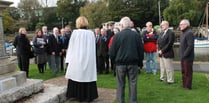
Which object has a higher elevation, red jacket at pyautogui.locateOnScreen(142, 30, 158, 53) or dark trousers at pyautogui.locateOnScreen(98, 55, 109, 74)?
red jacket at pyautogui.locateOnScreen(142, 30, 158, 53)

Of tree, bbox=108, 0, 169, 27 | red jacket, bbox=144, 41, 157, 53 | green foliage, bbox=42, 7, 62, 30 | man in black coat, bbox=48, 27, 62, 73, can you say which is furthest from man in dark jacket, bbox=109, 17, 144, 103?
green foliage, bbox=42, 7, 62, 30

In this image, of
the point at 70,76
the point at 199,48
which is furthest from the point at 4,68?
the point at 199,48

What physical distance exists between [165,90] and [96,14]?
169ft

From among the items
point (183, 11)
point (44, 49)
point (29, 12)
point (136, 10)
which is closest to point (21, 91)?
point (44, 49)

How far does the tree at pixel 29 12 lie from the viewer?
7062cm

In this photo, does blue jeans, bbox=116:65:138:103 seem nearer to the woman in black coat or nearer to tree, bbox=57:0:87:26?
the woman in black coat

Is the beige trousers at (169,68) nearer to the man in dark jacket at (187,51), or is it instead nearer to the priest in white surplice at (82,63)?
the man in dark jacket at (187,51)

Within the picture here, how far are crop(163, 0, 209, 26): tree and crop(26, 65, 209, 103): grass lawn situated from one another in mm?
42923

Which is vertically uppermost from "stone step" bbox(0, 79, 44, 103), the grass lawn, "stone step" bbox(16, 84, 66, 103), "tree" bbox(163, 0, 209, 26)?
"tree" bbox(163, 0, 209, 26)

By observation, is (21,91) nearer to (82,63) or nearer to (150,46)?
(82,63)

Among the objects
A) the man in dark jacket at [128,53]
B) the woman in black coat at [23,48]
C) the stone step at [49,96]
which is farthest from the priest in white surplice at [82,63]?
the woman in black coat at [23,48]

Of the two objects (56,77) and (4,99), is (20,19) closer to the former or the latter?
(56,77)

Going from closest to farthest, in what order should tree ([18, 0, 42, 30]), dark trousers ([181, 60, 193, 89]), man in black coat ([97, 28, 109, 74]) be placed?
1. dark trousers ([181, 60, 193, 89])
2. man in black coat ([97, 28, 109, 74])
3. tree ([18, 0, 42, 30])

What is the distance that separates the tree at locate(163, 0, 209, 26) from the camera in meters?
51.5
